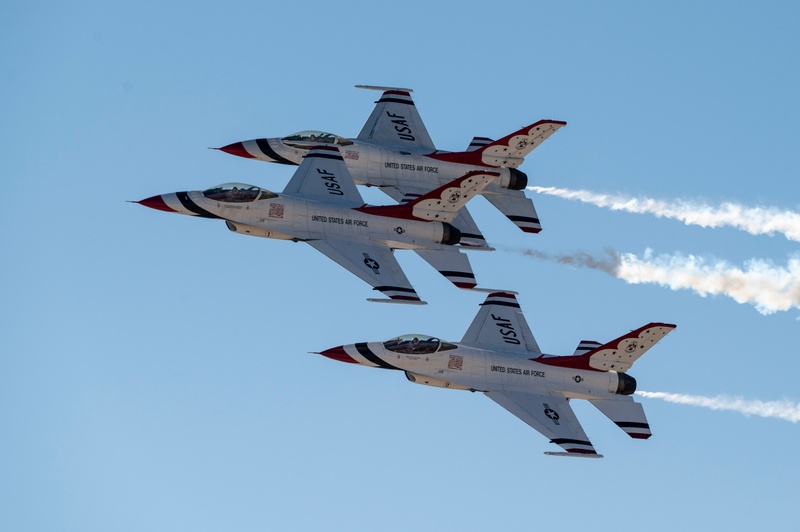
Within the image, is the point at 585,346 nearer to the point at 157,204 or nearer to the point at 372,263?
the point at 372,263

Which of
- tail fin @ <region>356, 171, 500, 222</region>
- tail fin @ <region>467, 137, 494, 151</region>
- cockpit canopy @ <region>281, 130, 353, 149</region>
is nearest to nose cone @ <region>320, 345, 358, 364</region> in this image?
tail fin @ <region>356, 171, 500, 222</region>

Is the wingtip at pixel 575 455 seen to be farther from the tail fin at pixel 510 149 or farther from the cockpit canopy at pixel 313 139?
the cockpit canopy at pixel 313 139

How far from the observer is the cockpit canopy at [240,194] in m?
83.3

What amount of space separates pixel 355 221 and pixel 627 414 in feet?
45.6

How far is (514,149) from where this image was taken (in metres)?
89.4

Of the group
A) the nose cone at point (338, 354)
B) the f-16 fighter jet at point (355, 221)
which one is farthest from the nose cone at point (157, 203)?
the nose cone at point (338, 354)

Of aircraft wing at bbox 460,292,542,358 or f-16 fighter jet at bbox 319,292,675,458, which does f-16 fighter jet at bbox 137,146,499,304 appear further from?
f-16 fighter jet at bbox 319,292,675,458

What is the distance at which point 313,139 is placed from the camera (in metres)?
88.9

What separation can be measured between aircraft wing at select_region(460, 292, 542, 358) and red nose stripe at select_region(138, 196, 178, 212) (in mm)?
13640

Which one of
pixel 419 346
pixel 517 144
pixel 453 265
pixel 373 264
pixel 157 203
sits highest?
pixel 517 144

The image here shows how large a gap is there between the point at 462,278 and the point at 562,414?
7756 millimetres

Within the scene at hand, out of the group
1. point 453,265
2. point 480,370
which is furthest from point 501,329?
point 453,265

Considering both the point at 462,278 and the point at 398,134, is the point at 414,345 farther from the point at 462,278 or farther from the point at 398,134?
the point at 398,134

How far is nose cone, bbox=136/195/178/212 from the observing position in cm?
8356
